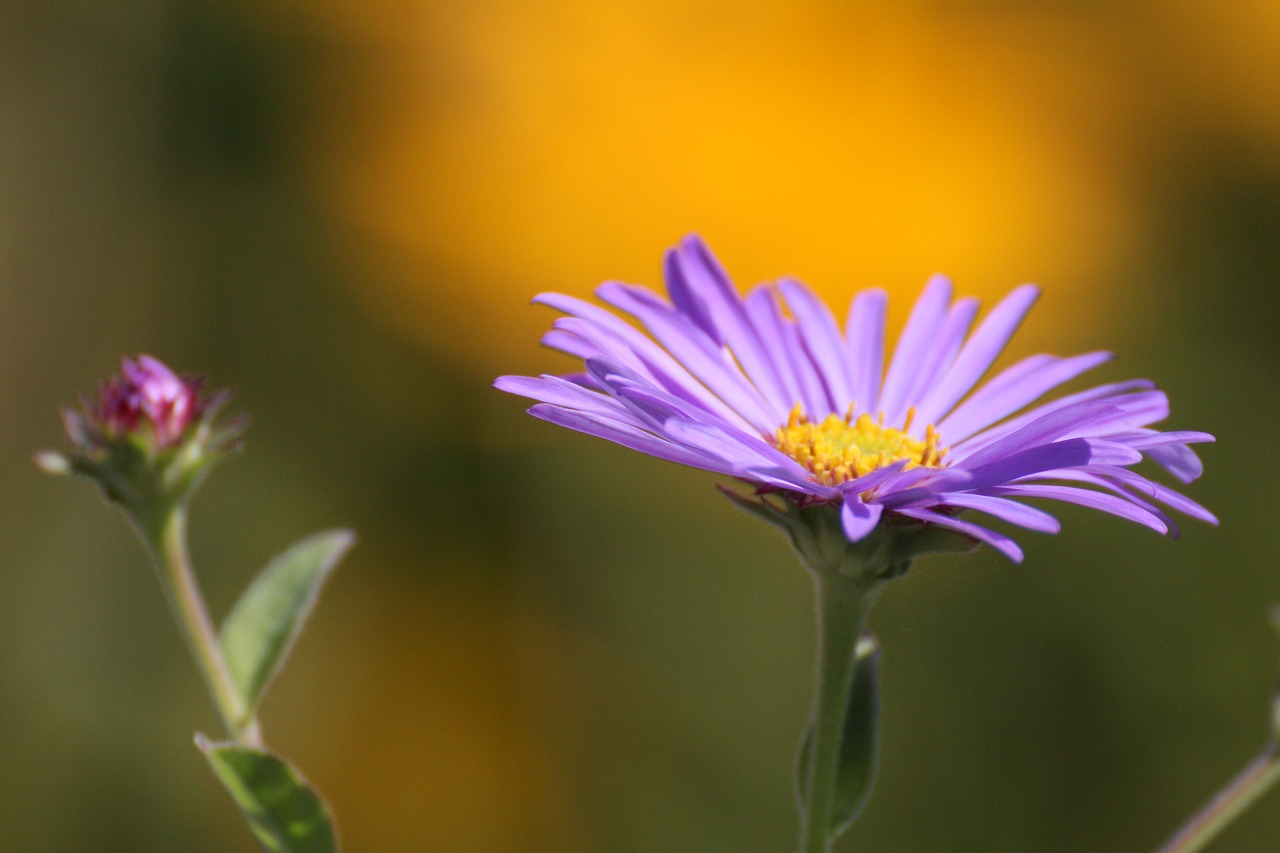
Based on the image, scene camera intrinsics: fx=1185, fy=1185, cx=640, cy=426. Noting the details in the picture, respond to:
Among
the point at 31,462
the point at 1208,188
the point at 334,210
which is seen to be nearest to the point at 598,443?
the point at 334,210

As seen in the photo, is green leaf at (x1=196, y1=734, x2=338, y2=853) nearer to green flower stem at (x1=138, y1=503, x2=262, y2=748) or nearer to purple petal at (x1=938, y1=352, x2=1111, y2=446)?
green flower stem at (x1=138, y1=503, x2=262, y2=748)

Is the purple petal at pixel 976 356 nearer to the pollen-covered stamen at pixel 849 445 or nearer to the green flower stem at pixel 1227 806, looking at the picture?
the pollen-covered stamen at pixel 849 445

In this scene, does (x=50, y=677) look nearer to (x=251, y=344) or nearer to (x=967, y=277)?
(x=251, y=344)

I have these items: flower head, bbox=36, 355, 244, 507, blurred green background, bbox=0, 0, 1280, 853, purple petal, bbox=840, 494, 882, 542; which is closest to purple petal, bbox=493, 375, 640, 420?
purple petal, bbox=840, 494, 882, 542

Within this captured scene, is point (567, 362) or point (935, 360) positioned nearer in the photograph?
point (935, 360)

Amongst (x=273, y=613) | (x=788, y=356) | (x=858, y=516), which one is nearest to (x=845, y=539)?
(x=858, y=516)

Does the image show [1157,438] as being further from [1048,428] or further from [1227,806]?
[1227,806]

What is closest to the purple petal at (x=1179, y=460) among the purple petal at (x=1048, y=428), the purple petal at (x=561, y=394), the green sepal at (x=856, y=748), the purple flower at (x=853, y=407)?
the purple flower at (x=853, y=407)
